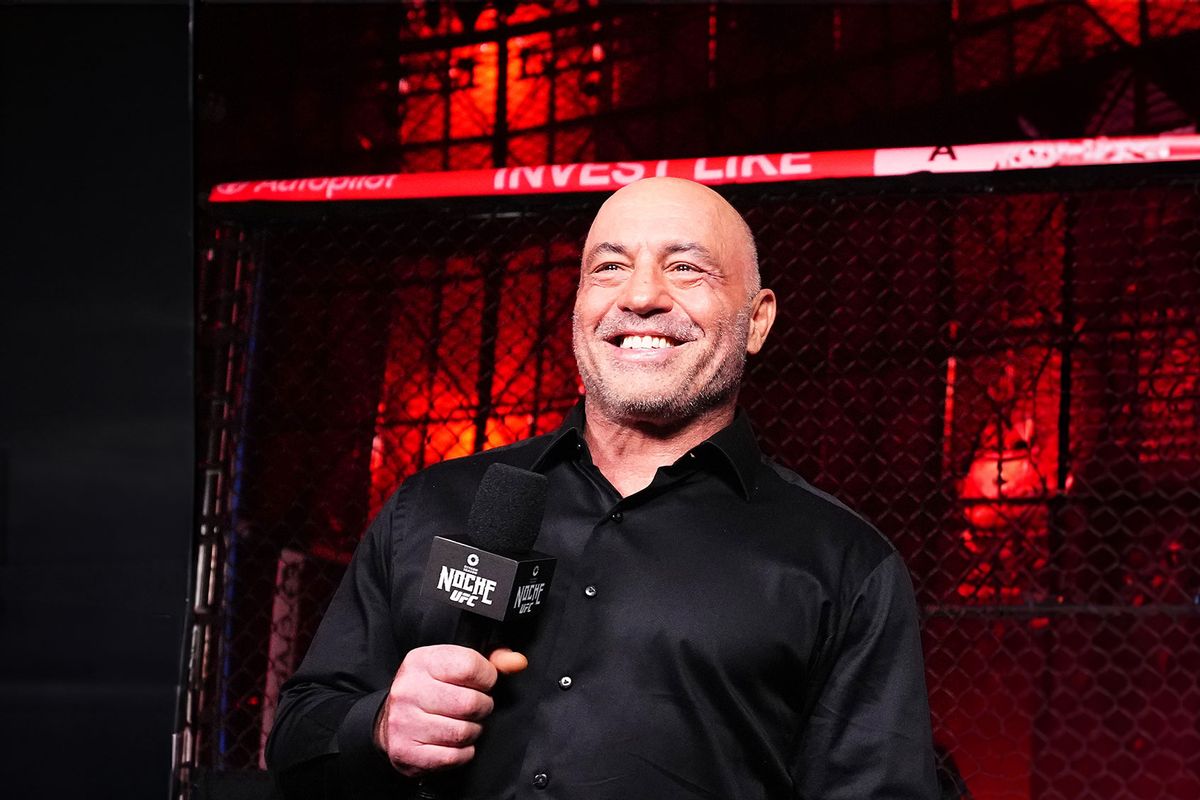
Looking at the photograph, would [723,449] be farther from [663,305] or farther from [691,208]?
[691,208]

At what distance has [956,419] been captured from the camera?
476 cm

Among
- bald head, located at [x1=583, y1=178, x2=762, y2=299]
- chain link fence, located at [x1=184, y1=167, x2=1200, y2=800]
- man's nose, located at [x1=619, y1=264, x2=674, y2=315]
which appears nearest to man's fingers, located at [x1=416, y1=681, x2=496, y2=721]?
man's nose, located at [x1=619, y1=264, x2=674, y2=315]

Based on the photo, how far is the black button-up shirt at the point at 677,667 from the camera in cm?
113

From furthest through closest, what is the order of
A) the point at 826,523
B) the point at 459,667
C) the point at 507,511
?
the point at 826,523
the point at 507,511
the point at 459,667

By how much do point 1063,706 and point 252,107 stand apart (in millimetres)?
4863

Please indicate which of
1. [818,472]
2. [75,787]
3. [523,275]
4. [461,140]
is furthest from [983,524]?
[75,787]

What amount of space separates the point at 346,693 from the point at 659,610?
0.42 m

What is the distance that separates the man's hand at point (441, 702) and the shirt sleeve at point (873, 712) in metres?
0.44

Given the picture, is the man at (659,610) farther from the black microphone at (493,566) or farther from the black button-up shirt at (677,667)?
the black microphone at (493,566)

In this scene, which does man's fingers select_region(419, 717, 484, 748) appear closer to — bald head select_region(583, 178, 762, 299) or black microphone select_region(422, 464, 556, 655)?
black microphone select_region(422, 464, 556, 655)

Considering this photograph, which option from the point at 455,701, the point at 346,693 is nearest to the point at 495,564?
the point at 455,701

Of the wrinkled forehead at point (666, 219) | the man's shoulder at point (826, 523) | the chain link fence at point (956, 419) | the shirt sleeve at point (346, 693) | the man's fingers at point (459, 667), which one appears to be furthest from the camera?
the chain link fence at point (956, 419)

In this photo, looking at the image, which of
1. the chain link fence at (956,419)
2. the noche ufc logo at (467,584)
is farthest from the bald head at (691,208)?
the chain link fence at (956,419)

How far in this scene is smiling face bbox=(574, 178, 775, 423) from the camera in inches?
51.2
